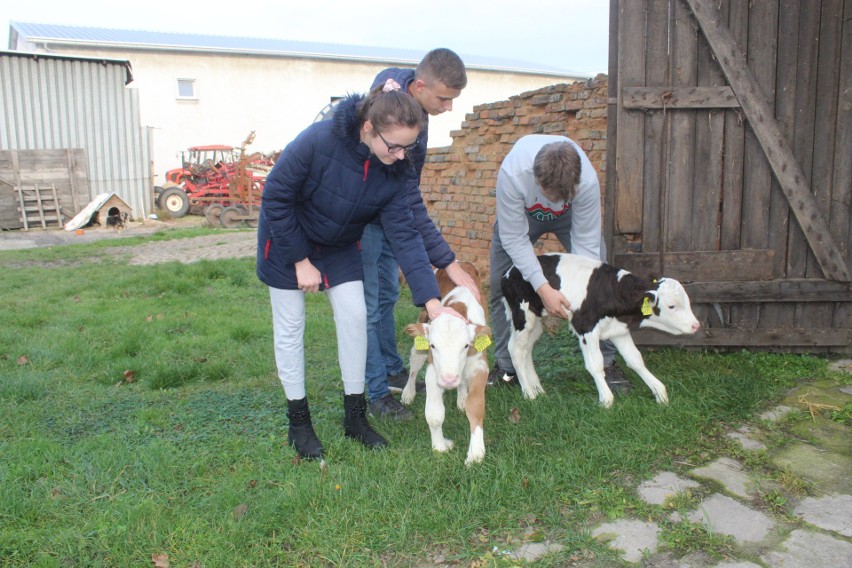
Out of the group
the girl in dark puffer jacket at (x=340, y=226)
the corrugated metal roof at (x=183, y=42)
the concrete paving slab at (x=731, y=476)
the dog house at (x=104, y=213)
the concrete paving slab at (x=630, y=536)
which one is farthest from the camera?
the corrugated metal roof at (x=183, y=42)

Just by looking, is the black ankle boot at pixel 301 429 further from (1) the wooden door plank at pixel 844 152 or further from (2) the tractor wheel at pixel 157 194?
(2) the tractor wheel at pixel 157 194

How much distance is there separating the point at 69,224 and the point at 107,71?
5095 millimetres

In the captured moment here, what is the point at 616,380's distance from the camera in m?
4.66

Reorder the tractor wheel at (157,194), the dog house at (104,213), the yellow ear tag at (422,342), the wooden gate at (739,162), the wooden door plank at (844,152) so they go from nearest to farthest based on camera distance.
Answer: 1. the yellow ear tag at (422,342)
2. the wooden door plank at (844,152)
3. the wooden gate at (739,162)
4. the dog house at (104,213)
5. the tractor wheel at (157,194)

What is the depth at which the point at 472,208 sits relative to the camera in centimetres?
829

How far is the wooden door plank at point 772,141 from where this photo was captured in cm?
495

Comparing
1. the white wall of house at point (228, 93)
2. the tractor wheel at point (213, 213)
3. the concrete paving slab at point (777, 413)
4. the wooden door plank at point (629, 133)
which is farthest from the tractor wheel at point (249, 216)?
the concrete paving slab at point (777, 413)

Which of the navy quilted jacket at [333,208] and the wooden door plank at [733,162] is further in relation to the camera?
the wooden door plank at [733,162]

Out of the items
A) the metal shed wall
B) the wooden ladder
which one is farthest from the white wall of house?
the wooden ladder

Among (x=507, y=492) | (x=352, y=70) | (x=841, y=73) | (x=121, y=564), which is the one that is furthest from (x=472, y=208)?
(x=352, y=70)

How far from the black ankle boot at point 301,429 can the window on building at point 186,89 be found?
23741 millimetres

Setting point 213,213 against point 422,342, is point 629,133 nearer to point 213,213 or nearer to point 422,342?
point 422,342

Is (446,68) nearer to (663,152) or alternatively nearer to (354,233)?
(354,233)

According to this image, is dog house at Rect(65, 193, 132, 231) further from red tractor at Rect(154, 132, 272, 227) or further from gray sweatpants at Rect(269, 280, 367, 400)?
gray sweatpants at Rect(269, 280, 367, 400)
